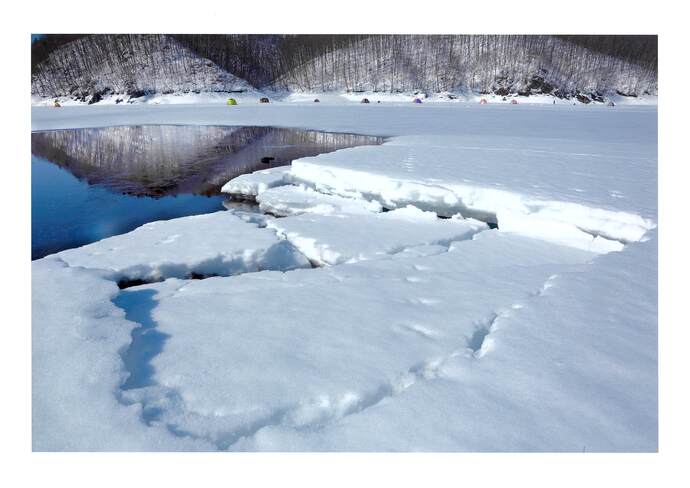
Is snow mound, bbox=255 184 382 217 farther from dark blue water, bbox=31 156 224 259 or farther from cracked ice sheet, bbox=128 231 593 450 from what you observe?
cracked ice sheet, bbox=128 231 593 450

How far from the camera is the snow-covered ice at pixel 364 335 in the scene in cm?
138

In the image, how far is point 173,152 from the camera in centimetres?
974

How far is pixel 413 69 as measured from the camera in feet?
112

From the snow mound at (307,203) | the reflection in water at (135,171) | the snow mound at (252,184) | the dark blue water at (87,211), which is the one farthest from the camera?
the snow mound at (252,184)

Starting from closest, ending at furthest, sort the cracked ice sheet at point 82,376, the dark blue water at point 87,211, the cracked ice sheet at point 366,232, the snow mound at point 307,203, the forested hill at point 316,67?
the cracked ice sheet at point 82,376, the cracked ice sheet at point 366,232, the dark blue water at point 87,211, the snow mound at point 307,203, the forested hill at point 316,67

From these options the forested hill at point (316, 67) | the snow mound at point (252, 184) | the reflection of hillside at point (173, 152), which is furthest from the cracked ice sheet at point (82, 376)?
the forested hill at point (316, 67)

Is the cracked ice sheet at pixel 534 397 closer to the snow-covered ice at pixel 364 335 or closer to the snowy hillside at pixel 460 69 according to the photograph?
the snow-covered ice at pixel 364 335

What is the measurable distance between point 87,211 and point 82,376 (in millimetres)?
4238

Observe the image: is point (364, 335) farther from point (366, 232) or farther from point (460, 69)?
point (460, 69)

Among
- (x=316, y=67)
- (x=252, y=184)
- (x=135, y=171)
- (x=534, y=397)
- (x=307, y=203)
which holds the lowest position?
(x=534, y=397)

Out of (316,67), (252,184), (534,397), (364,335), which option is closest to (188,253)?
(364,335)

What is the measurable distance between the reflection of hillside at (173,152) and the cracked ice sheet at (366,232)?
276 cm
